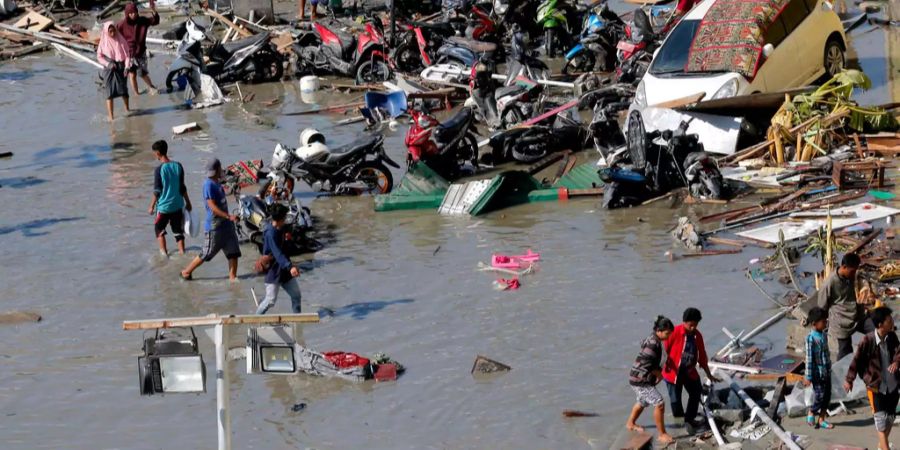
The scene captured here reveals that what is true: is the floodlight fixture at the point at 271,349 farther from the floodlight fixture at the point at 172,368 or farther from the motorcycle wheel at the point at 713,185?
the motorcycle wheel at the point at 713,185

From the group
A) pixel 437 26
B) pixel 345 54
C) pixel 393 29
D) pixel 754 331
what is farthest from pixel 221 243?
pixel 437 26

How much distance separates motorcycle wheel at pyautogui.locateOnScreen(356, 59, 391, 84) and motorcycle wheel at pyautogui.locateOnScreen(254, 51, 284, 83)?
2004 millimetres

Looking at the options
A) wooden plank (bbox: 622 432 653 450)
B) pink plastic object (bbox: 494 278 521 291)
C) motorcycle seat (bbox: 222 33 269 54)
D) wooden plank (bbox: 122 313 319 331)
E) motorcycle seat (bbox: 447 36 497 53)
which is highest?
motorcycle seat (bbox: 222 33 269 54)

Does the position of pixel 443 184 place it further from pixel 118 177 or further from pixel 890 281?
pixel 890 281

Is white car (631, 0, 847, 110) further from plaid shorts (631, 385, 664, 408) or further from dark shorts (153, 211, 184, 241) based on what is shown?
plaid shorts (631, 385, 664, 408)

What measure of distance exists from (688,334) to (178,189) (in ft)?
23.2

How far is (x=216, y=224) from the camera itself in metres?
14.2

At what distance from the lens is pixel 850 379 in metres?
9.49

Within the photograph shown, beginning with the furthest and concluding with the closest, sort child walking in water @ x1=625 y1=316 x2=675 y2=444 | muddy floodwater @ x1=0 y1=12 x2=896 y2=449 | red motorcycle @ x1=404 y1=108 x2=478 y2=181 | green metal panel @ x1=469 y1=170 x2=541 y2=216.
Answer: red motorcycle @ x1=404 y1=108 x2=478 y2=181 → green metal panel @ x1=469 y1=170 x2=541 y2=216 → muddy floodwater @ x1=0 y1=12 x2=896 y2=449 → child walking in water @ x1=625 y1=316 x2=675 y2=444

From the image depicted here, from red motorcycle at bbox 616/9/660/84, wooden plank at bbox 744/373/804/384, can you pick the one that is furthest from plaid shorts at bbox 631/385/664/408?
red motorcycle at bbox 616/9/660/84

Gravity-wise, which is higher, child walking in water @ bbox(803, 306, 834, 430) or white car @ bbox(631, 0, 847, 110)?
white car @ bbox(631, 0, 847, 110)

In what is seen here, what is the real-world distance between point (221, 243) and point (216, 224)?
0.22m

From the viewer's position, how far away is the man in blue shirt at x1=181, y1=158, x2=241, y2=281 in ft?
46.4

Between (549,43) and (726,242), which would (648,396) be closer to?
(726,242)
